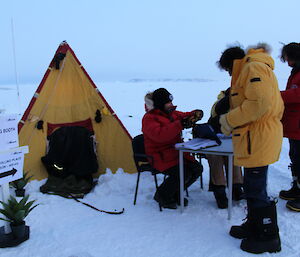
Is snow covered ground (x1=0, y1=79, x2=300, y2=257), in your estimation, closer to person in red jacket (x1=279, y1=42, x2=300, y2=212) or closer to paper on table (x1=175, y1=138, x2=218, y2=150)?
person in red jacket (x1=279, y1=42, x2=300, y2=212)

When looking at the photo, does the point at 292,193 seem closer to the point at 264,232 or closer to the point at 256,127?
the point at 264,232

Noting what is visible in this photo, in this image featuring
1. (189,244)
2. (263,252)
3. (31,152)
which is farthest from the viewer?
(31,152)

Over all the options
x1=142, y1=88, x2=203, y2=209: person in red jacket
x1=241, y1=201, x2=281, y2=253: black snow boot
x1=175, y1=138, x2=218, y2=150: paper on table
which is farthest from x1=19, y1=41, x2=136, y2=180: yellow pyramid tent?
x1=241, y1=201, x2=281, y2=253: black snow boot

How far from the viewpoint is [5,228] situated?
285cm

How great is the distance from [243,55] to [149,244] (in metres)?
1.83

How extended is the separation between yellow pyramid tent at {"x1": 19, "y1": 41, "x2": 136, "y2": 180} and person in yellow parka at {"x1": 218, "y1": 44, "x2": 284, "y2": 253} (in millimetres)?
2378

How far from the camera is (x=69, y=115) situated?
4.75 meters

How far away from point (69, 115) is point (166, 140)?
2.09m

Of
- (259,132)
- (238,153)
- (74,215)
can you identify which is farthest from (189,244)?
(74,215)

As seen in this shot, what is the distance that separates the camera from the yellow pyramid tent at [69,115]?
14.8 ft

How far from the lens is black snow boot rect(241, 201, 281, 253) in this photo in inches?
97.6

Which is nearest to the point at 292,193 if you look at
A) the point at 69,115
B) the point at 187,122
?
the point at 187,122

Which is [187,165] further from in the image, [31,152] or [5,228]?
[31,152]

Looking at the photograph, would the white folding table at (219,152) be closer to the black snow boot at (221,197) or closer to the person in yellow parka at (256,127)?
the black snow boot at (221,197)
